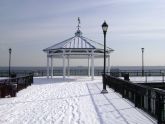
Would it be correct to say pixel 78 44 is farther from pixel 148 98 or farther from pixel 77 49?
pixel 148 98

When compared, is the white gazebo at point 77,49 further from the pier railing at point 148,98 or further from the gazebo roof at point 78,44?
the pier railing at point 148,98

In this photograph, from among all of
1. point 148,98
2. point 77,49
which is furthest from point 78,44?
point 148,98

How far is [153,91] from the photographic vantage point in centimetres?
1077

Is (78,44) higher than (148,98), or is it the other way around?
(78,44)

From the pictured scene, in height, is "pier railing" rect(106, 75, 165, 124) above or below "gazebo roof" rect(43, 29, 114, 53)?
below

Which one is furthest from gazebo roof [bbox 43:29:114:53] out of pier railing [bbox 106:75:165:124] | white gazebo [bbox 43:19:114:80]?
pier railing [bbox 106:75:165:124]

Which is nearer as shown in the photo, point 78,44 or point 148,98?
point 148,98

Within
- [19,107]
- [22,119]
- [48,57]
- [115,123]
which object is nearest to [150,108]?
[115,123]

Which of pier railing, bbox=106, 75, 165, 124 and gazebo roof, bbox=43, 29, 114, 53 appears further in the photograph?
gazebo roof, bbox=43, 29, 114, 53

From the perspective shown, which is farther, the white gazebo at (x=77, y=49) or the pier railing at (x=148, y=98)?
the white gazebo at (x=77, y=49)

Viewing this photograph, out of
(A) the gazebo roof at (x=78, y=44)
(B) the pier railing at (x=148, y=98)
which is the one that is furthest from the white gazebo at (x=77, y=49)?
(B) the pier railing at (x=148, y=98)

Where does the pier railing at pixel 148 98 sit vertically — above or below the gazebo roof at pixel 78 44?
below

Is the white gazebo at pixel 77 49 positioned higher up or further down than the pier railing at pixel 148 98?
higher up

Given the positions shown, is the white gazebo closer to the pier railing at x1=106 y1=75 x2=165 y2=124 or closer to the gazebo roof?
the gazebo roof
